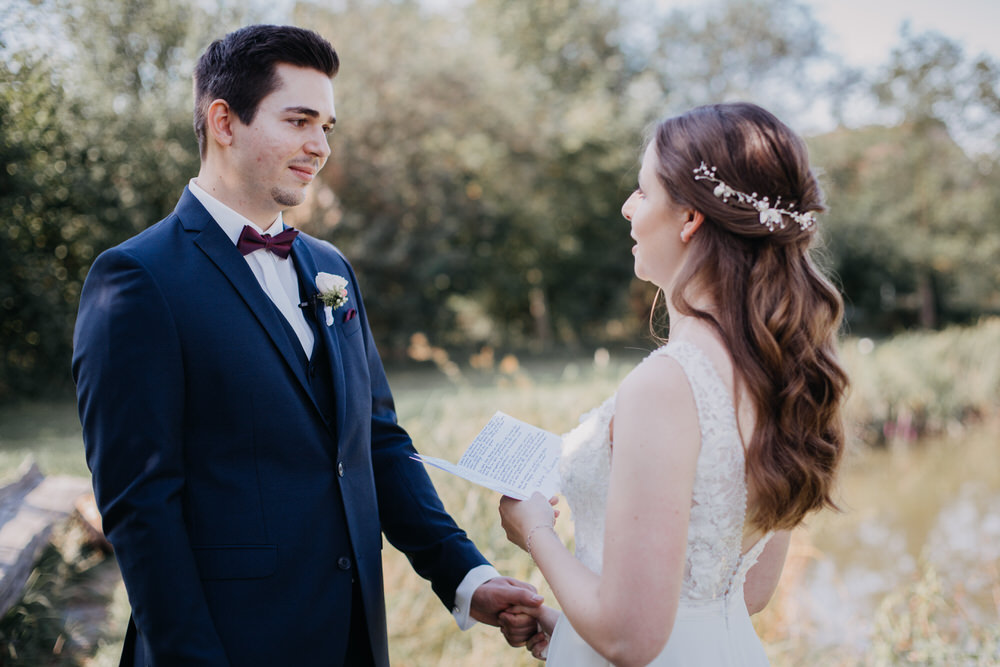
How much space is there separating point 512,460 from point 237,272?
31.8 inches

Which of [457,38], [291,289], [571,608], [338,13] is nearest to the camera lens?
[571,608]

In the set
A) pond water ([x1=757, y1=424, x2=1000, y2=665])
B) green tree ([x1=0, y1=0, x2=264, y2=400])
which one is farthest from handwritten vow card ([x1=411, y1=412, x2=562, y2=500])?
Answer: green tree ([x1=0, y1=0, x2=264, y2=400])

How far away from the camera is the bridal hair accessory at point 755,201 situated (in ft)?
4.97

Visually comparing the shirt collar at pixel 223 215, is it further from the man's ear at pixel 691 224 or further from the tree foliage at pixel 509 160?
the tree foliage at pixel 509 160

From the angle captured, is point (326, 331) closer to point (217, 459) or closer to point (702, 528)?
point (217, 459)

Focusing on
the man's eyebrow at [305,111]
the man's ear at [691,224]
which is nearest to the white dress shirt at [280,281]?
the man's eyebrow at [305,111]

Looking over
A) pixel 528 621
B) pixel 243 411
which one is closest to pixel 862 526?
pixel 528 621

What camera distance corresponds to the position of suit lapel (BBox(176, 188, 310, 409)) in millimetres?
1800

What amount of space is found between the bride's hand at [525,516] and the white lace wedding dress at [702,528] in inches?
2.8

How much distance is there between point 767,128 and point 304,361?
3.95ft

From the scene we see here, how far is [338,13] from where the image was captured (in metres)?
15.0

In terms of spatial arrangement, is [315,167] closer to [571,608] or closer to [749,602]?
[571,608]

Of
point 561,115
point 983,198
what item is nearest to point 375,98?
point 561,115

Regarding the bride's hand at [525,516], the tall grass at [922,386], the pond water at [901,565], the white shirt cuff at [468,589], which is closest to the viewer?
the bride's hand at [525,516]
